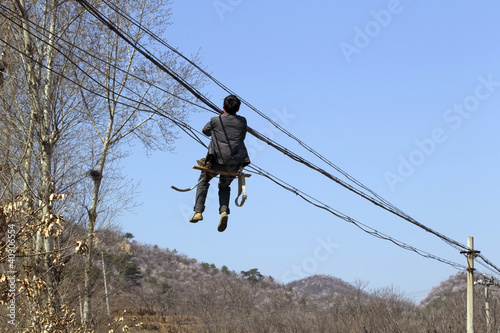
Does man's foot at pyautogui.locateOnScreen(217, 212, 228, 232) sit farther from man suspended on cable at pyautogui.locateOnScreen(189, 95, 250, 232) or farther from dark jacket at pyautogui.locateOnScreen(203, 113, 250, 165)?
dark jacket at pyautogui.locateOnScreen(203, 113, 250, 165)

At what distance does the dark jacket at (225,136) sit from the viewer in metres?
8.90

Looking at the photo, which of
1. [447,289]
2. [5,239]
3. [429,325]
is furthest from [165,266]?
[5,239]

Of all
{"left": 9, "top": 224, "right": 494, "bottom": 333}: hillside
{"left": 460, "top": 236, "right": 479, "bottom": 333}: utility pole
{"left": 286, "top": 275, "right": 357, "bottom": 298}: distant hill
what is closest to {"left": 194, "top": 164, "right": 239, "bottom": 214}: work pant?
{"left": 460, "top": 236, "right": 479, "bottom": 333}: utility pole

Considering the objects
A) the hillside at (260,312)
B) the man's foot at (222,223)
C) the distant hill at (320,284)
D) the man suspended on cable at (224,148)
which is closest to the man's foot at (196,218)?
the man suspended on cable at (224,148)

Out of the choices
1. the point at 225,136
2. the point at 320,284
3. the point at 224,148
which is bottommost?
the point at 224,148

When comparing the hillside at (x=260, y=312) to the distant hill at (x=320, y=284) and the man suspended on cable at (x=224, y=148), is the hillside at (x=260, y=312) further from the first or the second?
the distant hill at (x=320, y=284)

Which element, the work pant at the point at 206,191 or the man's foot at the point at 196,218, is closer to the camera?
the man's foot at the point at 196,218

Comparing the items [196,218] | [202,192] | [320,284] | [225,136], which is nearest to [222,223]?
[196,218]

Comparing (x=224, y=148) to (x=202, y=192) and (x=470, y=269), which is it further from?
(x=470, y=269)

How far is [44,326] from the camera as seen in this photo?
1567 cm

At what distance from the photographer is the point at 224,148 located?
8.91 metres

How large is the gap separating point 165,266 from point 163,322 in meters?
62.7

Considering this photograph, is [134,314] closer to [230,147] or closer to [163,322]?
[163,322]

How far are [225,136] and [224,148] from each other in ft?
0.54
